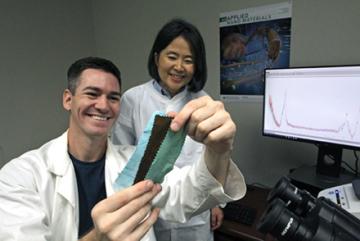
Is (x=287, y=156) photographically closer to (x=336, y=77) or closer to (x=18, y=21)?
(x=336, y=77)

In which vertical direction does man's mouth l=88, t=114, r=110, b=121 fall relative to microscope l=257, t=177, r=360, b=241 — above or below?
above

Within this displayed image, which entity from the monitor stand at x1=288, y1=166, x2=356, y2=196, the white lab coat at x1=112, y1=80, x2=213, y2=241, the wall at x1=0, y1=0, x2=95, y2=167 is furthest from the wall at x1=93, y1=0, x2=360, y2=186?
the white lab coat at x1=112, y1=80, x2=213, y2=241

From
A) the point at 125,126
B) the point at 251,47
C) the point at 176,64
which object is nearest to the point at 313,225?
the point at 176,64

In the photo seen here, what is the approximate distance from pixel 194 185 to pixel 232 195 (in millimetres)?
114

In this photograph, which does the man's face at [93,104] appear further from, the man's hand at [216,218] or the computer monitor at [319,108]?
the computer monitor at [319,108]

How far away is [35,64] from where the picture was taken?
7.22 ft

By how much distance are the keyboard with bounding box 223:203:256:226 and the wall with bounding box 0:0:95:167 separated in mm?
1656

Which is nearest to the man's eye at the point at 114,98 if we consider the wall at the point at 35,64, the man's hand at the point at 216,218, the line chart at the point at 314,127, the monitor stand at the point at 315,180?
the man's hand at the point at 216,218

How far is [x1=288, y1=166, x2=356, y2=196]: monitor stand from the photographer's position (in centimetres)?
121

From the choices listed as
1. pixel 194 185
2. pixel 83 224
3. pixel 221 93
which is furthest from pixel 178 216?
pixel 221 93

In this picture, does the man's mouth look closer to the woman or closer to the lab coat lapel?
the lab coat lapel

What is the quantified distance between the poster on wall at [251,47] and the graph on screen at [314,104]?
0.21 meters

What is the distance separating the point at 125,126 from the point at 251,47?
2.81 ft

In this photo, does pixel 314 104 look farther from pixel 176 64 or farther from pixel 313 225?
pixel 313 225
